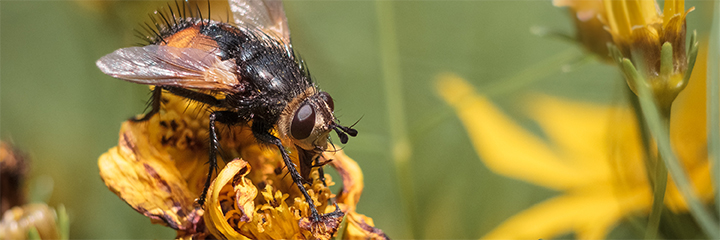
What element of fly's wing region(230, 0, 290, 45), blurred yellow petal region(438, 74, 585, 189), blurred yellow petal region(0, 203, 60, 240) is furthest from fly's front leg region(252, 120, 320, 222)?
blurred yellow petal region(438, 74, 585, 189)

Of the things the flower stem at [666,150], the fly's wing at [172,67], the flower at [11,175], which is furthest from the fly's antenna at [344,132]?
the flower at [11,175]

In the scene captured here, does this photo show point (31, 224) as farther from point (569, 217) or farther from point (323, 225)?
point (569, 217)

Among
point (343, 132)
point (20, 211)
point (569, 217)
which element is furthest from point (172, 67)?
point (569, 217)

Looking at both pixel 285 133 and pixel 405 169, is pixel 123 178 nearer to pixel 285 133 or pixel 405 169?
pixel 285 133

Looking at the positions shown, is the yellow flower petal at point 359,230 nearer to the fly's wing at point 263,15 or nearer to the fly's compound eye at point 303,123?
the fly's compound eye at point 303,123

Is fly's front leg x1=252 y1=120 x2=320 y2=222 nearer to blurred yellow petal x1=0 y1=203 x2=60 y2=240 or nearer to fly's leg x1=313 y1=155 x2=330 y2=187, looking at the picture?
fly's leg x1=313 y1=155 x2=330 y2=187
